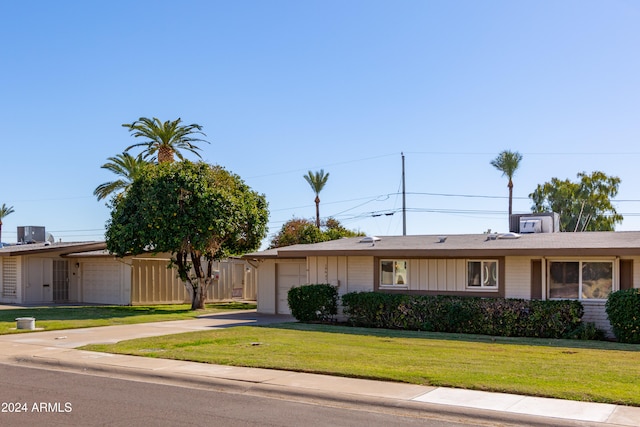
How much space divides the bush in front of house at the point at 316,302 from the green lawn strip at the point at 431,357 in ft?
10.5

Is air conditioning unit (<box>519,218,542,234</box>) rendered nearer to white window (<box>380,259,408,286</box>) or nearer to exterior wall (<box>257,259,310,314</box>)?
white window (<box>380,259,408,286</box>)

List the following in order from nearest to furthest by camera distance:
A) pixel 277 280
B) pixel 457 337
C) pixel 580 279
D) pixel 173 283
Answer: pixel 457 337
pixel 580 279
pixel 277 280
pixel 173 283

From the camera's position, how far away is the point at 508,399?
10078 millimetres

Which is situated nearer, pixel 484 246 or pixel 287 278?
pixel 484 246

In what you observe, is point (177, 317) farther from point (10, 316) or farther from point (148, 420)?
point (148, 420)

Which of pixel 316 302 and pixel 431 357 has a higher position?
pixel 316 302

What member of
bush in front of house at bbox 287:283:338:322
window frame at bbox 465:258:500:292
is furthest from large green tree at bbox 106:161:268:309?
window frame at bbox 465:258:500:292

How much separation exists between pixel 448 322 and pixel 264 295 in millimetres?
9828

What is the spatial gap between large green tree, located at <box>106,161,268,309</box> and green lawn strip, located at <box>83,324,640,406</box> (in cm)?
905

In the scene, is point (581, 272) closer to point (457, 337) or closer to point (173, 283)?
point (457, 337)

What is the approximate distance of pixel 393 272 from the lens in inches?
921

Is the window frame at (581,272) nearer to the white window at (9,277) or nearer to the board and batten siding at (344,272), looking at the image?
the board and batten siding at (344,272)

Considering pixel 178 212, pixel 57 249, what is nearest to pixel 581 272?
pixel 178 212

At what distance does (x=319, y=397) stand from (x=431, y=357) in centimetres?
428
